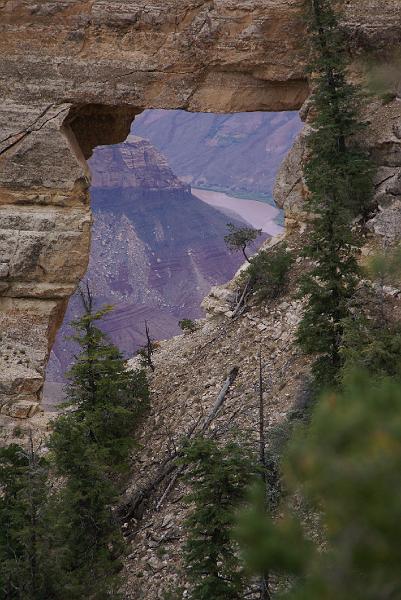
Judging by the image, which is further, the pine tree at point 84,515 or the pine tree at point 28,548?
the pine tree at point 84,515

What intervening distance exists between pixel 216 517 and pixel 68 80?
17.9 m

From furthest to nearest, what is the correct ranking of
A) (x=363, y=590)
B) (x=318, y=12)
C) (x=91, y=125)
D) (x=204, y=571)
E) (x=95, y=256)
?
(x=95, y=256)
(x=91, y=125)
(x=318, y=12)
(x=204, y=571)
(x=363, y=590)

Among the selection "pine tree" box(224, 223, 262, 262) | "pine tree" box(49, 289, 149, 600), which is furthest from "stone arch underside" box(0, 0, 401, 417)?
"pine tree" box(224, 223, 262, 262)

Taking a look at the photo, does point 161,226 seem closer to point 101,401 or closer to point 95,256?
point 95,256

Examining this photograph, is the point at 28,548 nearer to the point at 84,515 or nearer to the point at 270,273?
the point at 84,515

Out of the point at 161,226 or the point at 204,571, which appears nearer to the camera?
the point at 204,571

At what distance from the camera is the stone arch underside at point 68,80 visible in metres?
23.3

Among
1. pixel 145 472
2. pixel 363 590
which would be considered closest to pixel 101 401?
pixel 145 472

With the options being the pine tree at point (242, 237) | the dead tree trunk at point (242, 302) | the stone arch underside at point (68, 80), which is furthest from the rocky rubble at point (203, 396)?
the stone arch underside at point (68, 80)

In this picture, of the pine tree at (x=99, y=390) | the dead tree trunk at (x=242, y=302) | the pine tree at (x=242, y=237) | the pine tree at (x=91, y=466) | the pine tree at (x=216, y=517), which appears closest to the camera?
the pine tree at (x=216, y=517)

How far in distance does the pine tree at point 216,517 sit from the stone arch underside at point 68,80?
502 inches

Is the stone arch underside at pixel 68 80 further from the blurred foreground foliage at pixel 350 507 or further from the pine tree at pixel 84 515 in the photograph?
the blurred foreground foliage at pixel 350 507

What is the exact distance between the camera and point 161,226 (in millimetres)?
94938

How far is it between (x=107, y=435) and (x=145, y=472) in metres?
1.65
